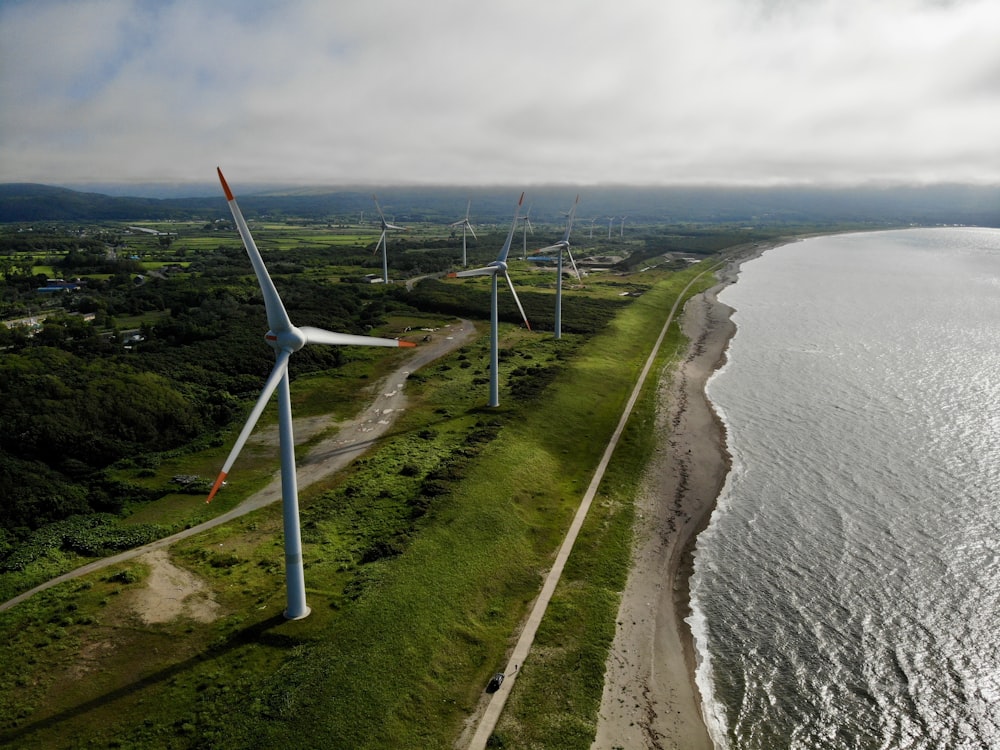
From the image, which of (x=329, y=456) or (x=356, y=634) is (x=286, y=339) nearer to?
(x=356, y=634)

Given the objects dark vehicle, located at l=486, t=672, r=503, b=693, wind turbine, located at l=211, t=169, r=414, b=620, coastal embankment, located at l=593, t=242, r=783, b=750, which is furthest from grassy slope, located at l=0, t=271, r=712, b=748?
wind turbine, located at l=211, t=169, r=414, b=620

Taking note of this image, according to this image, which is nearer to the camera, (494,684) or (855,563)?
(494,684)

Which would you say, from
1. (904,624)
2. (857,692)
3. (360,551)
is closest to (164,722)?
(360,551)

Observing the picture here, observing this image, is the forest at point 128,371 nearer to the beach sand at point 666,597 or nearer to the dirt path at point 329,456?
the dirt path at point 329,456

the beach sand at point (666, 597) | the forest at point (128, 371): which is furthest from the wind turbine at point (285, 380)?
the beach sand at point (666, 597)

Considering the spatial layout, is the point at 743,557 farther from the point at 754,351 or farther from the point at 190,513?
the point at 754,351

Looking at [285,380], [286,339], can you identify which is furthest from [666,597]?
[286,339]

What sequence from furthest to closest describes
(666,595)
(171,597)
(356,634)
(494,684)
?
(666,595) → (171,597) → (356,634) → (494,684)
